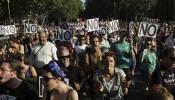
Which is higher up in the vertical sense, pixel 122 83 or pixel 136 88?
pixel 122 83

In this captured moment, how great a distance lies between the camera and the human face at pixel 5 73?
5816 millimetres

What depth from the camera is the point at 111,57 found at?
738 centimetres

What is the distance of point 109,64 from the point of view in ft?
24.3

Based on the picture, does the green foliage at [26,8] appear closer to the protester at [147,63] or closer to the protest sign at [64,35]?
the protest sign at [64,35]

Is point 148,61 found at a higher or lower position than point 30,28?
lower

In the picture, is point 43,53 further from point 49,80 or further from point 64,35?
point 64,35

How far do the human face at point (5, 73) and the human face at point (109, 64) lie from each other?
6.01ft

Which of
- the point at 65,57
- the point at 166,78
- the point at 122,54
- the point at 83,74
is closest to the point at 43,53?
the point at 83,74

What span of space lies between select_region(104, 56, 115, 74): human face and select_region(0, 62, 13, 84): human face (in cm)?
183

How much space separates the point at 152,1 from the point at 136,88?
306ft

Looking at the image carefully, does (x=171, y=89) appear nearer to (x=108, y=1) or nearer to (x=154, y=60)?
(x=154, y=60)

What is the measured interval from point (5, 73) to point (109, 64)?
192 centimetres

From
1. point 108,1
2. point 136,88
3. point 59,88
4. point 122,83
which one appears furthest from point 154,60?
point 108,1

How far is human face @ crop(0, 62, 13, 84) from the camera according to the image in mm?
5816
